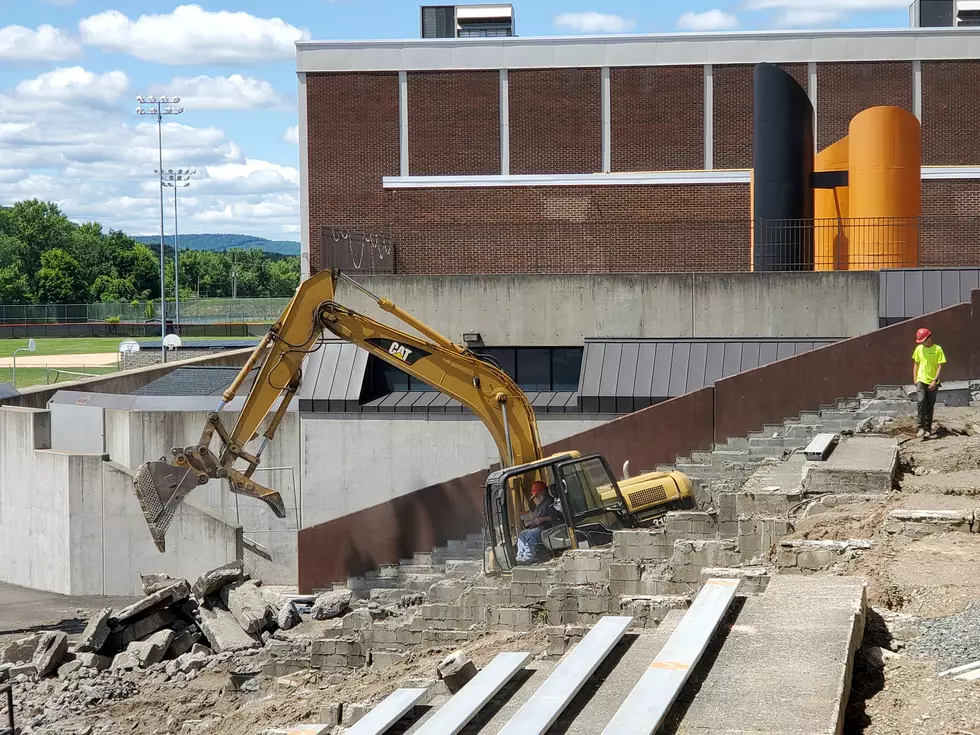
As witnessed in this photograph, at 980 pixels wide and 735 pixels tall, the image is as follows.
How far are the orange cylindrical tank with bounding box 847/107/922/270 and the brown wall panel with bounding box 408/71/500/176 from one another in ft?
43.3

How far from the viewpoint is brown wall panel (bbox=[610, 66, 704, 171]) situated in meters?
37.6

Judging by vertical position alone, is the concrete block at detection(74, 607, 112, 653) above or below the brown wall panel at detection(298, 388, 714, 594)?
below

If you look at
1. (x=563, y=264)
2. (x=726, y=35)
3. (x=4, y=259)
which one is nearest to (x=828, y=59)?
(x=726, y=35)

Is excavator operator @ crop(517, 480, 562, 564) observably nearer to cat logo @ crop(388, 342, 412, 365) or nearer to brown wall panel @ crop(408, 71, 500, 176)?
cat logo @ crop(388, 342, 412, 365)

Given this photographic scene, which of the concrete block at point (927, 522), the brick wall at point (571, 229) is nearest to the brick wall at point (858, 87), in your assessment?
the brick wall at point (571, 229)

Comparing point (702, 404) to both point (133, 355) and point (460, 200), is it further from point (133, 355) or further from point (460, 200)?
point (133, 355)

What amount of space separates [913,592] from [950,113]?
3038cm

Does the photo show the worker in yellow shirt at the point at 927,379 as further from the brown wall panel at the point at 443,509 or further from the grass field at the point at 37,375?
the grass field at the point at 37,375

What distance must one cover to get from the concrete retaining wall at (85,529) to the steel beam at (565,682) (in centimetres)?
1687

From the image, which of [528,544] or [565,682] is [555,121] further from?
[565,682]

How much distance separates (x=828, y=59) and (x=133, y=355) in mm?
30808

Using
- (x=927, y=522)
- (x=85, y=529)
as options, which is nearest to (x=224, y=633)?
(x=85, y=529)

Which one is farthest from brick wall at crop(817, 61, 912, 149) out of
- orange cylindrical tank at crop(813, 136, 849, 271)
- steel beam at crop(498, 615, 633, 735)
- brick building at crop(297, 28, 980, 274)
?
steel beam at crop(498, 615, 633, 735)

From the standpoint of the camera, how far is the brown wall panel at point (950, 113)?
122 ft
